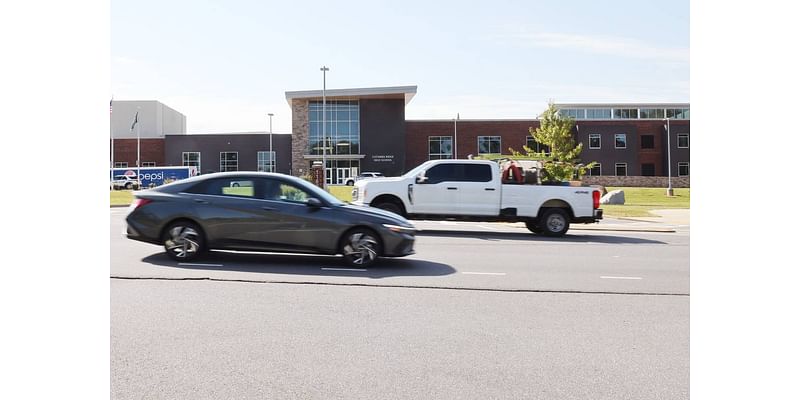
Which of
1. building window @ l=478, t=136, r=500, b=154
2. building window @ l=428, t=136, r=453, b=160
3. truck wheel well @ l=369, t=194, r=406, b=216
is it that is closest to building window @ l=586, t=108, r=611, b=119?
building window @ l=478, t=136, r=500, b=154

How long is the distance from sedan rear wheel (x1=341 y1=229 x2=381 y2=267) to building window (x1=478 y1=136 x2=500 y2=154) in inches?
2520

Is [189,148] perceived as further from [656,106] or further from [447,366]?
[447,366]

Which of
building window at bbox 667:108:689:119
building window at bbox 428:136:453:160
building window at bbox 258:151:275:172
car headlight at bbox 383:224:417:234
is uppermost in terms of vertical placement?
building window at bbox 667:108:689:119

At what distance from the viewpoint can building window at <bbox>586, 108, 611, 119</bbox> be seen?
79756 millimetres

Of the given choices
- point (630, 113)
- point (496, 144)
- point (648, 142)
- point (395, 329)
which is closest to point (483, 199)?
point (395, 329)

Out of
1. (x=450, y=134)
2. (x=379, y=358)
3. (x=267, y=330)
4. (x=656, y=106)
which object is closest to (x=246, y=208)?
(x=267, y=330)

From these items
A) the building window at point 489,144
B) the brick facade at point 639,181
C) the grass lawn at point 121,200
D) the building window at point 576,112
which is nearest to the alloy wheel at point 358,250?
the grass lawn at point 121,200

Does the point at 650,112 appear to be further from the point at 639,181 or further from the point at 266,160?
the point at 266,160

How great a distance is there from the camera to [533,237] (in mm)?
17391

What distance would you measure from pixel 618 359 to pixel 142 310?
4.74 metres

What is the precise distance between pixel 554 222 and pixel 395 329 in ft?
39.8

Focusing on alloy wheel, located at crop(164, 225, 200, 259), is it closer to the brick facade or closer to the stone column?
the stone column

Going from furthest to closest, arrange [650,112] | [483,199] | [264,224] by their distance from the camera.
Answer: [650,112]
[483,199]
[264,224]

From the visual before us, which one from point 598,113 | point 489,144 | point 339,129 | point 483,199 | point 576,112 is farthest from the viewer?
point 576,112
